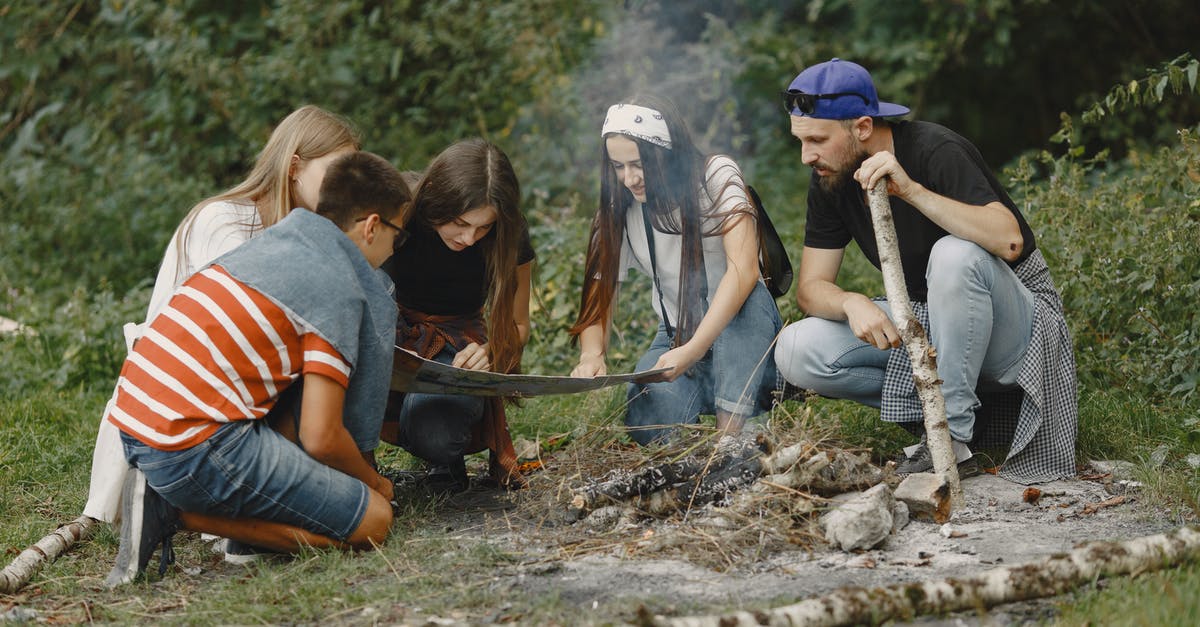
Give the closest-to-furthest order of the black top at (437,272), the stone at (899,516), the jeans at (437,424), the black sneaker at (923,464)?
the stone at (899,516)
the black sneaker at (923,464)
the jeans at (437,424)
the black top at (437,272)

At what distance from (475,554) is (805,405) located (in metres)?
1.43

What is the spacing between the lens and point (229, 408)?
3.05 meters

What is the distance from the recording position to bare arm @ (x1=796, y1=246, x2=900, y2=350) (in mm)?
3592

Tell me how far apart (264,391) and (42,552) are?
968 mm

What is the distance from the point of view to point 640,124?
3781mm

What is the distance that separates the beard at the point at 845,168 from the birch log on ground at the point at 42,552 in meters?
2.63

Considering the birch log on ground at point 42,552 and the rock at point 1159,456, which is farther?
the rock at point 1159,456

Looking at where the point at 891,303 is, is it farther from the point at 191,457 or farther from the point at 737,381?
the point at 191,457

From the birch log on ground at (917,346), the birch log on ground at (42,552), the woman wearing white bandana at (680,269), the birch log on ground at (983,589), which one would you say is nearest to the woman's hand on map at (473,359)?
the woman wearing white bandana at (680,269)

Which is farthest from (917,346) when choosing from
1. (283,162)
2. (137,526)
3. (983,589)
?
(137,526)

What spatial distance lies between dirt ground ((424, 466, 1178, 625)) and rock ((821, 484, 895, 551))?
0.03 m

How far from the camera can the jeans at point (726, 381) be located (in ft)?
12.9

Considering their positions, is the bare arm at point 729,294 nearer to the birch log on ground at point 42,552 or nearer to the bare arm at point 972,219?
the bare arm at point 972,219

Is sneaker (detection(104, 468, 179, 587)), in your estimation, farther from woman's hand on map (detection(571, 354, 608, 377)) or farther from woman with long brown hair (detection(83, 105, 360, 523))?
woman's hand on map (detection(571, 354, 608, 377))
